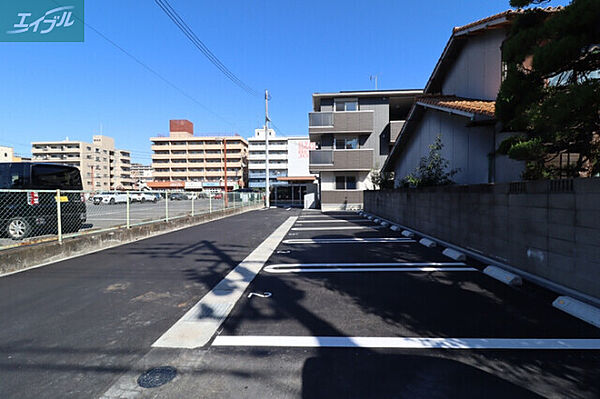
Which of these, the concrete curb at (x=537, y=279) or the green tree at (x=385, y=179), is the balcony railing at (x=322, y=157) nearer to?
the green tree at (x=385, y=179)

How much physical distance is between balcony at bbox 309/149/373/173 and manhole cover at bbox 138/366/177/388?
17.4 metres

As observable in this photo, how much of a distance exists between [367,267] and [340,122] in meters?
15.9

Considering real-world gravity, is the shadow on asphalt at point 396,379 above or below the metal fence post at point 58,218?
below

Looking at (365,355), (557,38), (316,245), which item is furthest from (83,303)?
(557,38)

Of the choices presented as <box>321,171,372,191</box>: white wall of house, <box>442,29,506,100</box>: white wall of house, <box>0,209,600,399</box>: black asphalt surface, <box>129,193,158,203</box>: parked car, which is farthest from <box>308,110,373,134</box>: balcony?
<box>0,209,600,399</box>: black asphalt surface

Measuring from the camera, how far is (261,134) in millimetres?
69938

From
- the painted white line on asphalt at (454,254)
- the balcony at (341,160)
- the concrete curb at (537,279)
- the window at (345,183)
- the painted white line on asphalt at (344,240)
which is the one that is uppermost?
the balcony at (341,160)

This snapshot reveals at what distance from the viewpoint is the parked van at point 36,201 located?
5.72 meters

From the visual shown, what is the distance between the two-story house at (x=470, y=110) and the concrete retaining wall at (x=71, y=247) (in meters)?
9.48

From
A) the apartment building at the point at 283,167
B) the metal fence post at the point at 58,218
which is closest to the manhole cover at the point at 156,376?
the metal fence post at the point at 58,218

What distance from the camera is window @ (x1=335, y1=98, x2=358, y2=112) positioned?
20237 mm

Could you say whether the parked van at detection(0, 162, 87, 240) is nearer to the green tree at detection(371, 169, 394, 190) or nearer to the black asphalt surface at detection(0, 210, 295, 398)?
the black asphalt surface at detection(0, 210, 295, 398)

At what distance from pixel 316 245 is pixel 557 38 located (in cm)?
574

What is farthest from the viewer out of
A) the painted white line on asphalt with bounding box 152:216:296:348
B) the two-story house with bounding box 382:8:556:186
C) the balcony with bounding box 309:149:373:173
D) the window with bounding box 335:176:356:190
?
the window with bounding box 335:176:356:190
